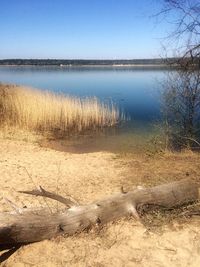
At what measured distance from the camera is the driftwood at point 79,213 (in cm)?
454

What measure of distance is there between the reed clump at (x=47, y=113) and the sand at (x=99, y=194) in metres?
3.46

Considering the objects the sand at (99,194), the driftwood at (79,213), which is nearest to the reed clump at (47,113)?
the sand at (99,194)

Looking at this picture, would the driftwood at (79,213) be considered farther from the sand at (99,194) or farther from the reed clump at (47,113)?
the reed clump at (47,113)

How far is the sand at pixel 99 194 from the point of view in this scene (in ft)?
15.1

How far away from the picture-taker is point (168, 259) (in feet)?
15.1

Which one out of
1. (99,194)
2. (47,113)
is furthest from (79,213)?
(47,113)

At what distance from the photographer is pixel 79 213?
5.02 meters

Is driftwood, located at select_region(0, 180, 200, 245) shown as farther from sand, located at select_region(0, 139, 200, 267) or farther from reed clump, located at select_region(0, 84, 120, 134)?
reed clump, located at select_region(0, 84, 120, 134)

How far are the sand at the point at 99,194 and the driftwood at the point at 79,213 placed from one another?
13 cm

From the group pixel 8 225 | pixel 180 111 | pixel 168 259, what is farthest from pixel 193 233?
pixel 180 111

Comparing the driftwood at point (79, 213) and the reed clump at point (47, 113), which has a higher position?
the driftwood at point (79, 213)

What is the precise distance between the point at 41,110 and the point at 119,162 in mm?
7544

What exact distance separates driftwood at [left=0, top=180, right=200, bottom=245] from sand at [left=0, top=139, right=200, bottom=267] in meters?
0.13

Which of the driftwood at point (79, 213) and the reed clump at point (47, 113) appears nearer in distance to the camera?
the driftwood at point (79, 213)
